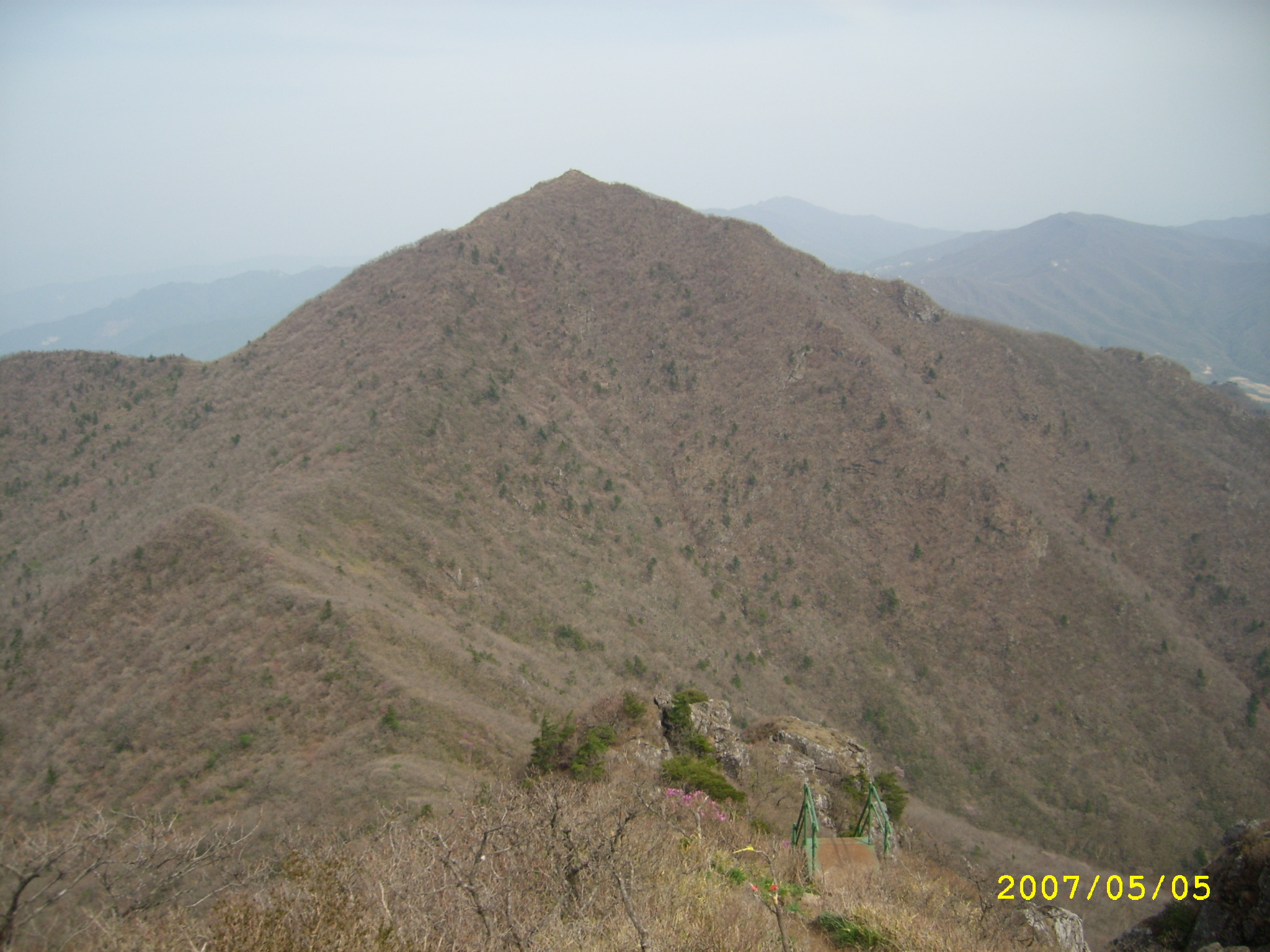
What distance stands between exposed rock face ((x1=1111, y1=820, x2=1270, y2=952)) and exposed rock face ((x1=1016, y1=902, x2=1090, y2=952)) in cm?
167

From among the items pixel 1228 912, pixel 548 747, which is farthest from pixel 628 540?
pixel 1228 912

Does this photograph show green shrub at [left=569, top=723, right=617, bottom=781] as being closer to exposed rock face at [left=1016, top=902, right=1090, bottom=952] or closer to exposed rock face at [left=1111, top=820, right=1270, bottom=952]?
exposed rock face at [left=1016, top=902, right=1090, bottom=952]

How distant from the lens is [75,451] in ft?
155

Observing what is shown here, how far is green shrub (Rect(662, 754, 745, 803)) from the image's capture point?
18156 mm

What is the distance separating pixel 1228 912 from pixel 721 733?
50.0 feet

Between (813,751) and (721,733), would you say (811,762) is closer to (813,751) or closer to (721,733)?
(813,751)

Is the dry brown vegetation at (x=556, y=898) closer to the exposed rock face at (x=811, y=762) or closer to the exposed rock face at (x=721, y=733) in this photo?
the exposed rock face at (x=811, y=762)

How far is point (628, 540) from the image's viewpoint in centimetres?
5069

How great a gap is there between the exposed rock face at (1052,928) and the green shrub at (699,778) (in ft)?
23.3

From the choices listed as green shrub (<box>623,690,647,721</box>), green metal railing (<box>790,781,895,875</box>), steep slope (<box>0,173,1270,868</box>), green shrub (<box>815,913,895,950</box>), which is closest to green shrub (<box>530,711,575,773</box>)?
green shrub (<box>623,690,647,721</box>)

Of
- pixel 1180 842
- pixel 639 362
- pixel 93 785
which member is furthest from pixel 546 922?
pixel 639 362

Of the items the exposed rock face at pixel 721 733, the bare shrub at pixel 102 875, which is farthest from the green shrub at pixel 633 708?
the bare shrub at pixel 102 875

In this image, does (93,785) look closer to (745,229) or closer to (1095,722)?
(1095,722)

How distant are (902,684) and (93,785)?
47018 millimetres
